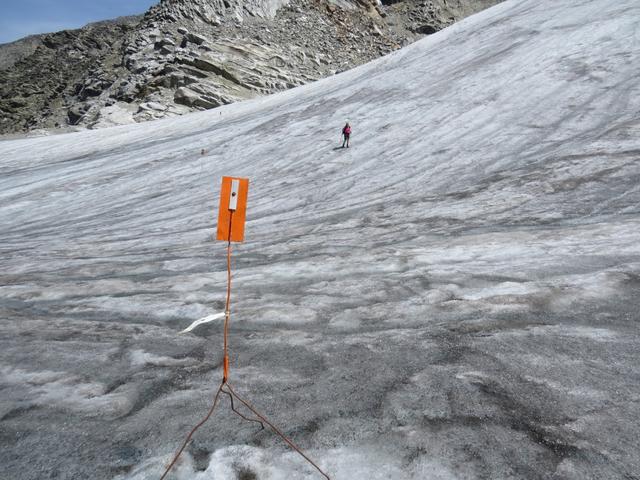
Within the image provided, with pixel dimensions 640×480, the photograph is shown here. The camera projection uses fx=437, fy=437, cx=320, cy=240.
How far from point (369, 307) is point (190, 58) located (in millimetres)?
28909

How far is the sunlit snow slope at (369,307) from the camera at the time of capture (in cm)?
231

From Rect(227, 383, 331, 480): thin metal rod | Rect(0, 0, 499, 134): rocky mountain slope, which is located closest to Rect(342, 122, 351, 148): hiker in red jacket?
Rect(227, 383, 331, 480): thin metal rod

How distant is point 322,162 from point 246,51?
24147 millimetres

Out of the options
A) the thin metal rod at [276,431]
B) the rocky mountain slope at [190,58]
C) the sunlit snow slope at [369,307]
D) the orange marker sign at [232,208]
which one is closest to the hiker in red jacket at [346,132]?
the sunlit snow slope at [369,307]

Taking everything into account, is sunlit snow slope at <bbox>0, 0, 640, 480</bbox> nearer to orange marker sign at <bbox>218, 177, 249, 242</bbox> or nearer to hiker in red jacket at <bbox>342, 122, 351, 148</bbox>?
hiker in red jacket at <bbox>342, 122, 351, 148</bbox>

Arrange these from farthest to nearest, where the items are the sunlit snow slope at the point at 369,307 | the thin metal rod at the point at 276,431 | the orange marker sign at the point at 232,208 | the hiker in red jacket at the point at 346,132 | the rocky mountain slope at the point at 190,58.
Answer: the rocky mountain slope at the point at 190,58, the hiker in red jacket at the point at 346,132, the orange marker sign at the point at 232,208, the sunlit snow slope at the point at 369,307, the thin metal rod at the point at 276,431

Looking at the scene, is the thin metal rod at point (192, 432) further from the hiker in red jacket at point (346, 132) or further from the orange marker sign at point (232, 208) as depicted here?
the hiker in red jacket at point (346, 132)

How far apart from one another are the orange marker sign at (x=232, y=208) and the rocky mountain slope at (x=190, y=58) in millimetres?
23865

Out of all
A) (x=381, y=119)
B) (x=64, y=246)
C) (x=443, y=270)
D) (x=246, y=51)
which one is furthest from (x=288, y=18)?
(x=443, y=270)

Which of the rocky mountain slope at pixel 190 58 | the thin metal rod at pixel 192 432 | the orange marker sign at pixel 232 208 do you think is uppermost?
the rocky mountain slope at pixel 190 58

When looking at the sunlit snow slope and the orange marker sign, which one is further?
the orange marker sign

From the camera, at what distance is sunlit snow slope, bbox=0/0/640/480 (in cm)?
231

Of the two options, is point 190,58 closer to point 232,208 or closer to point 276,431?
point 232,208

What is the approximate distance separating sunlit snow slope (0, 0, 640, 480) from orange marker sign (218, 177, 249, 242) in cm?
88
